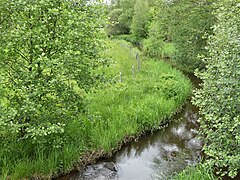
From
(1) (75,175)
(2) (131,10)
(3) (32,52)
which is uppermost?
(2) (131,10)

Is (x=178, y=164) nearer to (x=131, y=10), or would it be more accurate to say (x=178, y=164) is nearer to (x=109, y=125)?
(x=109, y=125)

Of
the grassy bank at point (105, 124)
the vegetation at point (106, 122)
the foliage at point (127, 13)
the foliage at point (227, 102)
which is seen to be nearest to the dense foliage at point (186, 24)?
the vegetation at point (106, 122)

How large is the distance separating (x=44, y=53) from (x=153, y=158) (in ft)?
17.8

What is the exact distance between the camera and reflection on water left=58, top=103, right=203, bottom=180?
27.2 feet

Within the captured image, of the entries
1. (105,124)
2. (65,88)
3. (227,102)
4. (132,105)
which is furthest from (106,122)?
(227,102)

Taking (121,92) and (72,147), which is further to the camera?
(121,92)

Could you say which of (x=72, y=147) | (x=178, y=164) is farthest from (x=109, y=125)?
(x=178, y=164)

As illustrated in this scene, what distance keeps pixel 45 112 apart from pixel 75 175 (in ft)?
7.04

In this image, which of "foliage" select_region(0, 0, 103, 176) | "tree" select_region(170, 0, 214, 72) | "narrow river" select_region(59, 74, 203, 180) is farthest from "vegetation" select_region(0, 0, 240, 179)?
"tree" select_region(170, 0, 214, 72)

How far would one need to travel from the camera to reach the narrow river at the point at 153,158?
27.1ft

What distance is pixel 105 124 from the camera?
9.86 metres

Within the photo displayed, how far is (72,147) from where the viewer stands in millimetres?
8172

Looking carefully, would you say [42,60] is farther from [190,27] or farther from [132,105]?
[190,27]

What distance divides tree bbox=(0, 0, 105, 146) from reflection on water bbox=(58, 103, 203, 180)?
2.13 m
